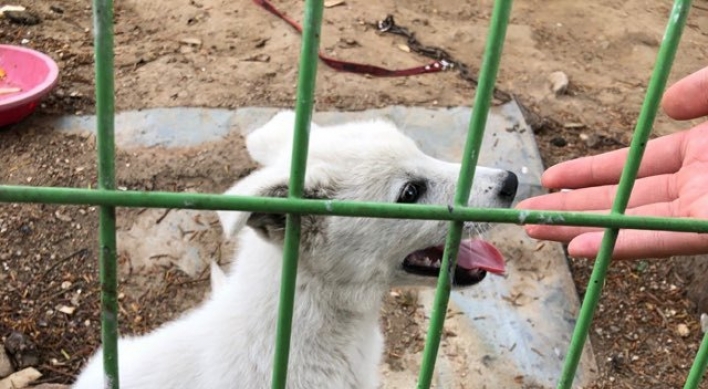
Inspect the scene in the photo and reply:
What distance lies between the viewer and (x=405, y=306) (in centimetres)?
438

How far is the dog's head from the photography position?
2695 millimetres

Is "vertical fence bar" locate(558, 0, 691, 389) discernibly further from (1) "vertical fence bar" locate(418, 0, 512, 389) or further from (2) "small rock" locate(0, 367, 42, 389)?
(2) "small rock" locate(0, 367, 42, 389)

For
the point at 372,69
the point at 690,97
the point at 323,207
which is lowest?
the point at 372,69

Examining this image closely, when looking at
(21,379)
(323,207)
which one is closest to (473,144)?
(323,207)

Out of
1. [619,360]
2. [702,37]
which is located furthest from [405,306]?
[702,37]

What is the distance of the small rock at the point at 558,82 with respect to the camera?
6.30 m

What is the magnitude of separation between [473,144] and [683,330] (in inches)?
133

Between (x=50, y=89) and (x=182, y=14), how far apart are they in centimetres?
194

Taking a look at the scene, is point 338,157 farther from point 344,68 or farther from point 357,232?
point 344,68

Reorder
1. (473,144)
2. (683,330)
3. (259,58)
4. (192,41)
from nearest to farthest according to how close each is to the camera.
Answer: (473,144), (683,330), (259,58), (192,41)

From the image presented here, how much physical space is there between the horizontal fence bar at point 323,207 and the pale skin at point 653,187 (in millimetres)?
683

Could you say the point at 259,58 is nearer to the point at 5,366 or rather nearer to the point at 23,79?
the point at 23,79

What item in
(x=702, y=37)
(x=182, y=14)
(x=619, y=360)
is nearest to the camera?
(x=619, y=360)

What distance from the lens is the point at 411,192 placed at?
2.82 m
